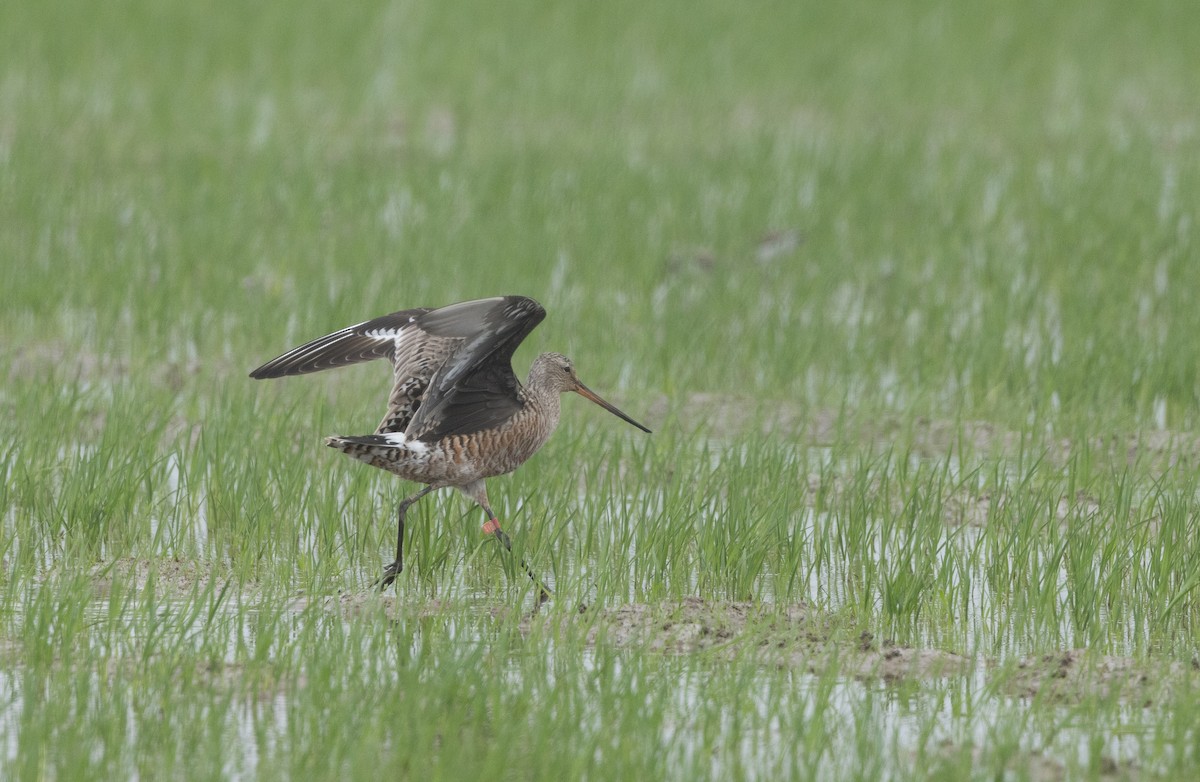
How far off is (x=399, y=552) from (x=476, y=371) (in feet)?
1.90

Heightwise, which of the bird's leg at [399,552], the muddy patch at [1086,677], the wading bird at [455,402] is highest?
the wading bird at [455,402]

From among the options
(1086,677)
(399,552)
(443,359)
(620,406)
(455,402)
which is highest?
(620,406)

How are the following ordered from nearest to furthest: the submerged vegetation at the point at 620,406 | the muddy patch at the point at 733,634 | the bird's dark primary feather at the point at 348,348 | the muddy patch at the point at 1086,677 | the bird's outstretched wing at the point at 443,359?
the submerged vegetation at the point at 620,406 < the muddy patch at the point at 1086,677 < the muddy patch at the point at 733,634 < the bird's outstretched wing at the point at 443,359 < the bird's dark primary feather at the point at 348,348

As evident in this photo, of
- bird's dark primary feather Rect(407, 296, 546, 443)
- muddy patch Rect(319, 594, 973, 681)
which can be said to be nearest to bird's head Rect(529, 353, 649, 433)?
bird's dark primary feather Rect(407, 296, 546, 443)

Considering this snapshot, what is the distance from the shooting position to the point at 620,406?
736 cm

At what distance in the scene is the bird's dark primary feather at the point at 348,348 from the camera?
18.6 feet

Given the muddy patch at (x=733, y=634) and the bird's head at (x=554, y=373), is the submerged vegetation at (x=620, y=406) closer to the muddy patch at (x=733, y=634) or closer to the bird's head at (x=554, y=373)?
the muddy patch at (x=733, y=634)

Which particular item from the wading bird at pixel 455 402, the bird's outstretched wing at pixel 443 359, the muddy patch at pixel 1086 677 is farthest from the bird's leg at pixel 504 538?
the muddy patch at pixel 1086 677

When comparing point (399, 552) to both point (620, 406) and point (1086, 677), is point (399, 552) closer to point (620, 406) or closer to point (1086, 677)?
point (1086, 677)

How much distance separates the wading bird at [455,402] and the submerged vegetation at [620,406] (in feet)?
0.68

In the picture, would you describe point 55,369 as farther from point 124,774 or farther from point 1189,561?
point 1189,561

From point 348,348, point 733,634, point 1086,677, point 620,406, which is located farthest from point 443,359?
point 1086,677

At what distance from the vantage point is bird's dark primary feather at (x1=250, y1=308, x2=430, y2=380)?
5.66 meters

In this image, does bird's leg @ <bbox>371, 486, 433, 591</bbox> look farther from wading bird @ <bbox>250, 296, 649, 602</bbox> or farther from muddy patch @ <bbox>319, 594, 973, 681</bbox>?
muddy patch @ <bbox>319, 594, 973, 681</bbox>
